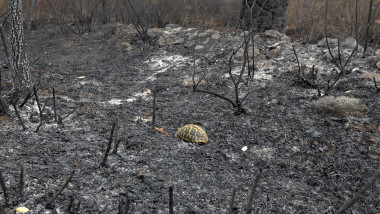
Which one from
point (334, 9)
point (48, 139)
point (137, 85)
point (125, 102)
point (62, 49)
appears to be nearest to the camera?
point (48, 139)

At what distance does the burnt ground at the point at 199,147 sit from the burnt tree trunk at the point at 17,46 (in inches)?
9.3

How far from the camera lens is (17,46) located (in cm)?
340

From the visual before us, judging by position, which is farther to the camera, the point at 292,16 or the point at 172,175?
the point at 292,16

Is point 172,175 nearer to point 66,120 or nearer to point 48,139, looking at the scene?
point 48,139

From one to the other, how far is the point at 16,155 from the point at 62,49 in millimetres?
4938

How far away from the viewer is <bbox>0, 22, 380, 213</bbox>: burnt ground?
7.14 feet

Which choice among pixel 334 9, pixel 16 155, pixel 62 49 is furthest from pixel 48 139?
pixel 334 9

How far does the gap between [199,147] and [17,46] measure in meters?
2.23

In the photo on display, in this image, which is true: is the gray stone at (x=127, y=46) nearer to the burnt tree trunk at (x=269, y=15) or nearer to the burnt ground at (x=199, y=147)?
the burnt ground at (x=199, y=147)

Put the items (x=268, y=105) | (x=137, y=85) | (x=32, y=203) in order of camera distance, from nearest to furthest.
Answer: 1. (x=32, y=203)
2. (x=268, y=105)
3. (x=137, y=85)

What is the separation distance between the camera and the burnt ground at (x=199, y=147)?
2.18 meters

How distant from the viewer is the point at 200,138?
9.55 feet

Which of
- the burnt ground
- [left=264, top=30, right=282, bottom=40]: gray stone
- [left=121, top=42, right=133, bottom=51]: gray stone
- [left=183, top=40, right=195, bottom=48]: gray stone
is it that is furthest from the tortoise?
[left=121, top=42, right=133, bottom=51]: gray stone

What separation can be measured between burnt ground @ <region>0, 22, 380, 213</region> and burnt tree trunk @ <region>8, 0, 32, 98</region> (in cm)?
24
